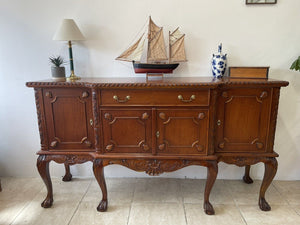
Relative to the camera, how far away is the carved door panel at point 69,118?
4.99ft

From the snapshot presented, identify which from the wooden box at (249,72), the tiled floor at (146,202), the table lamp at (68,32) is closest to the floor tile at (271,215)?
the tiled floor at (146,202)

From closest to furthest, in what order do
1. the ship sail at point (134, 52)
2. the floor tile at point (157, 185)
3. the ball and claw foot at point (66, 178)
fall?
the ship sail at point (134, 52)
the floor tile at point (157, 185)
the ball and claw foot at point (66, 178)

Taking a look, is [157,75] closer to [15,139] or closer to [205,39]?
[205,39]

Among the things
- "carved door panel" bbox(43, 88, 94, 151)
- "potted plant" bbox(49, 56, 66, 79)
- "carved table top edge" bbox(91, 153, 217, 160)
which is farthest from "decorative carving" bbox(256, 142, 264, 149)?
"potted plant" bbox(49, 56, 66, 79)

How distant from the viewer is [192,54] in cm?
186

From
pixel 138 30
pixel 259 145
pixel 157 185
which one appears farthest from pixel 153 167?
pixel 138 30

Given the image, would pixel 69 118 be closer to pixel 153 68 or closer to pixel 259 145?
pixel 153 68

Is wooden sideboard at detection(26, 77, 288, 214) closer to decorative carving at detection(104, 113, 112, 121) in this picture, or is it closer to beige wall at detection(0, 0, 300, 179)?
decorative carving at detection(104, 113, 112, 121)

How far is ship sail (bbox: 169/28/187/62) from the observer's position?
5.69 ft

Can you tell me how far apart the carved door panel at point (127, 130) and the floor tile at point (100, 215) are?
50cm

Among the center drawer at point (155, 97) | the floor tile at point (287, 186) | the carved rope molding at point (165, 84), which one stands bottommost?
the floor tile at point (287, 186)

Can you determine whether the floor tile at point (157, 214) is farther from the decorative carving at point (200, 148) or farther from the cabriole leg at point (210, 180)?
the decorative carving at point (200, 148)

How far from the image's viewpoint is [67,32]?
169cm

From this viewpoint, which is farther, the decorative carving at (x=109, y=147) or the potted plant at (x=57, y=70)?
the potted plant at (x=57, y=70)
